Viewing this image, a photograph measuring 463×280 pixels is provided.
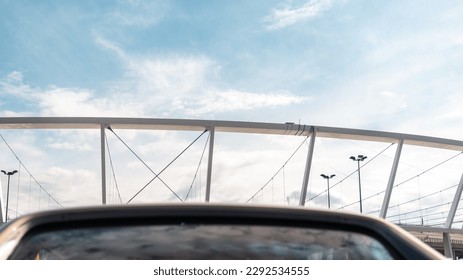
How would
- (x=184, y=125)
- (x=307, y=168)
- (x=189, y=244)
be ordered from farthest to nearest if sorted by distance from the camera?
(x=307, y=168)
(x=184, y=125)
(x=189, y=244)

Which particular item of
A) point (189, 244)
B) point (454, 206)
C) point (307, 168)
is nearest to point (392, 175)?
point (454, 206)

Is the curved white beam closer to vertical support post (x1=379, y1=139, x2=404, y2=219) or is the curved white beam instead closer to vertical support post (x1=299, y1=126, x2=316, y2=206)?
vertical support post (x1=299, y1=126, x2=316, y2=206)

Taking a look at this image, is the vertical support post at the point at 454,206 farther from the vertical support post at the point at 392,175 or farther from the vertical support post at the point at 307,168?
the vertical support post at the point at 307,168

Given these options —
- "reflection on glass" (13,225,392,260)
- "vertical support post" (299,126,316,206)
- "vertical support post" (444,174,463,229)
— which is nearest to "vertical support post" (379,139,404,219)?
"vertical support post" (444,174,463,229)

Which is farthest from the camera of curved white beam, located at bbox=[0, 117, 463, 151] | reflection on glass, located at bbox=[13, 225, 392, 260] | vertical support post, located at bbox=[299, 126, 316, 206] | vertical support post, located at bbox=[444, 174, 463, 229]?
vertical support post, located at bbox=[444, 174, 463, 229]

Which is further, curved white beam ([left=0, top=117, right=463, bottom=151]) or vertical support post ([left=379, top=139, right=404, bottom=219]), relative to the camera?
vertical support post ([left=379, top=139, right=404, bottom=219])

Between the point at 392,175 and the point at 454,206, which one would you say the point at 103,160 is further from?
the point at 454,206

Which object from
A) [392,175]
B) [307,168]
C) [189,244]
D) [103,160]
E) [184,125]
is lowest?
[189,244]

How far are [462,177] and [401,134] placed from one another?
793cm

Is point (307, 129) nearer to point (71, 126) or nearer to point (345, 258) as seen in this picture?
point (71, 126)

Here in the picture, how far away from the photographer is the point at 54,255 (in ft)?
6.99

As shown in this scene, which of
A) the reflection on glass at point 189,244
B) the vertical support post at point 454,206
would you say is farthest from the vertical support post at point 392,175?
the reflection on glass at point 189,244
